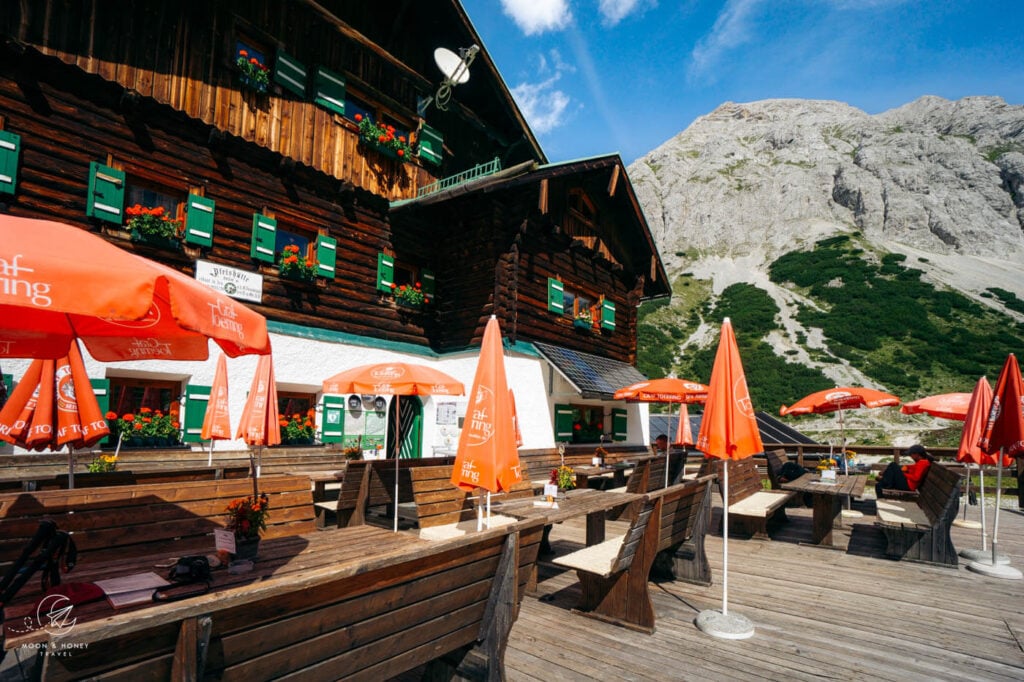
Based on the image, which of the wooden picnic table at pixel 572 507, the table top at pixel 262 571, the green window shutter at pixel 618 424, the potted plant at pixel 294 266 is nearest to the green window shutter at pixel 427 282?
the potted plant at pixel 294 266

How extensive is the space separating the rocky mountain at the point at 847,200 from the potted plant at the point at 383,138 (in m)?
42.5

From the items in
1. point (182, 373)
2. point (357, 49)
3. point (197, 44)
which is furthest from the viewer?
point (357, 49)

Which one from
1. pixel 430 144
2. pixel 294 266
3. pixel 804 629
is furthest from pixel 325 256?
pixel 804 629

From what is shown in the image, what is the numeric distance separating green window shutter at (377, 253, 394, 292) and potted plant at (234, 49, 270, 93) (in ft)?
13.5

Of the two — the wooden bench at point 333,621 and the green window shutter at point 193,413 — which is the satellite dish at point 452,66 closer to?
the green window shutter at point 193,413

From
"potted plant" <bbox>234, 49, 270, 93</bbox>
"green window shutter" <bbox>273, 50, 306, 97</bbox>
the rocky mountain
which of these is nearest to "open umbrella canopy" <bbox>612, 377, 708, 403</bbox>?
"green window shutter" <bbox>273, 50, 306, 97</bbox>

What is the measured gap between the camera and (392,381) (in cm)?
724

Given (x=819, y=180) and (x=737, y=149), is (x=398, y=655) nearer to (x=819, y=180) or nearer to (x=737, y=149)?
(x=819, y=180)

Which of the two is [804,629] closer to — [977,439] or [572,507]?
[572,507]

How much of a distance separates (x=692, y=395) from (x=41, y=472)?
422 inches

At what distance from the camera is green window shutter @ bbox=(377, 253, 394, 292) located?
12617 mm

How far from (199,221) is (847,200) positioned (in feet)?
270

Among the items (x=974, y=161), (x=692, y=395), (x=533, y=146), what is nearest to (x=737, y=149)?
(x=974, y=161)

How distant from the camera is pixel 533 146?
640 inches
